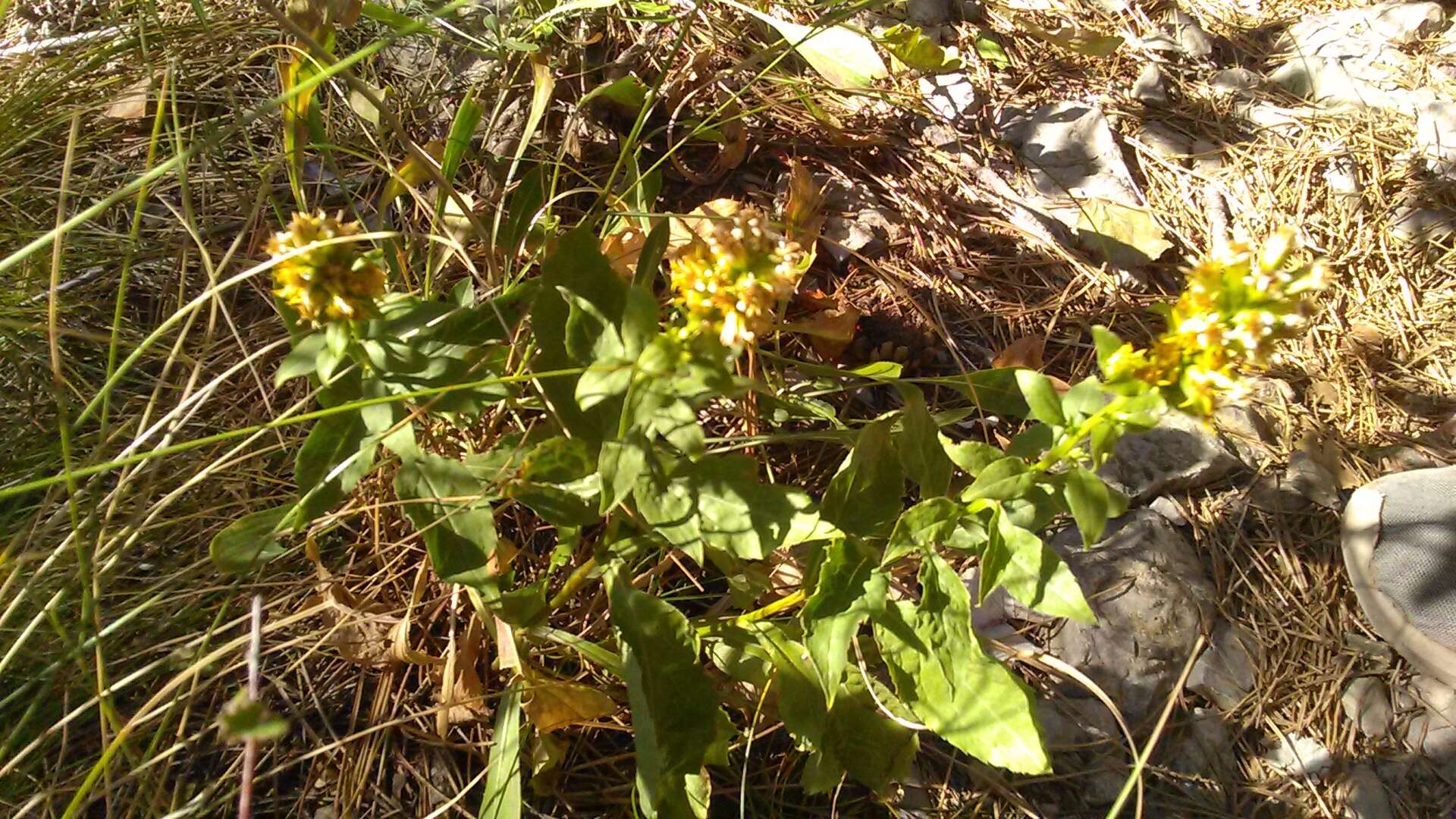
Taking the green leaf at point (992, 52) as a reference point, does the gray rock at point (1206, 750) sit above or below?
below

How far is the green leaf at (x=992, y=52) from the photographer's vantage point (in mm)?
2291

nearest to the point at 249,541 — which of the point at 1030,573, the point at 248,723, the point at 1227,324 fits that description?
the point at 248,723

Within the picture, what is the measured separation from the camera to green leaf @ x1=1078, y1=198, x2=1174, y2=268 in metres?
2.06

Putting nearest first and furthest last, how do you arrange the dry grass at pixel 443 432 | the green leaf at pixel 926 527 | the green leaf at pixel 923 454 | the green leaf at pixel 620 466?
the green leaf at pixel 620 466, the green leaf at pixel 926 527, the green leaf at pixel 923 454, the dry grass at pixel 443 432

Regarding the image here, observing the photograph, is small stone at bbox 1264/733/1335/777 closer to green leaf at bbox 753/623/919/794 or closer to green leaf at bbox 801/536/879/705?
green leaf at bbox 753/623/919/794

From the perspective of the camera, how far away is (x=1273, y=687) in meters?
1.65

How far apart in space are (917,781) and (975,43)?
5.60 ft

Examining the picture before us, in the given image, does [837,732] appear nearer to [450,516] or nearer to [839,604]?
[839,604]

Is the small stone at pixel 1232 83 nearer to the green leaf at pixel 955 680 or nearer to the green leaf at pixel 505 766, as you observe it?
the green leaf at pixel 955 680

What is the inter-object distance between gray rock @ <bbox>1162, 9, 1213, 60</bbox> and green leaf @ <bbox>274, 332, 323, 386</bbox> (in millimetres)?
2216

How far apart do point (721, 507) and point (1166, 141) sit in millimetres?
1728

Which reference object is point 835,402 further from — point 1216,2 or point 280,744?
point 1216,2

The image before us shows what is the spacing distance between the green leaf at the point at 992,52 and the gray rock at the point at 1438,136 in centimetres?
96

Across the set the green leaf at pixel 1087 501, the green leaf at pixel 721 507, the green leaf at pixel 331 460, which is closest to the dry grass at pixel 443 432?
the green leaf at pixel 331 460
